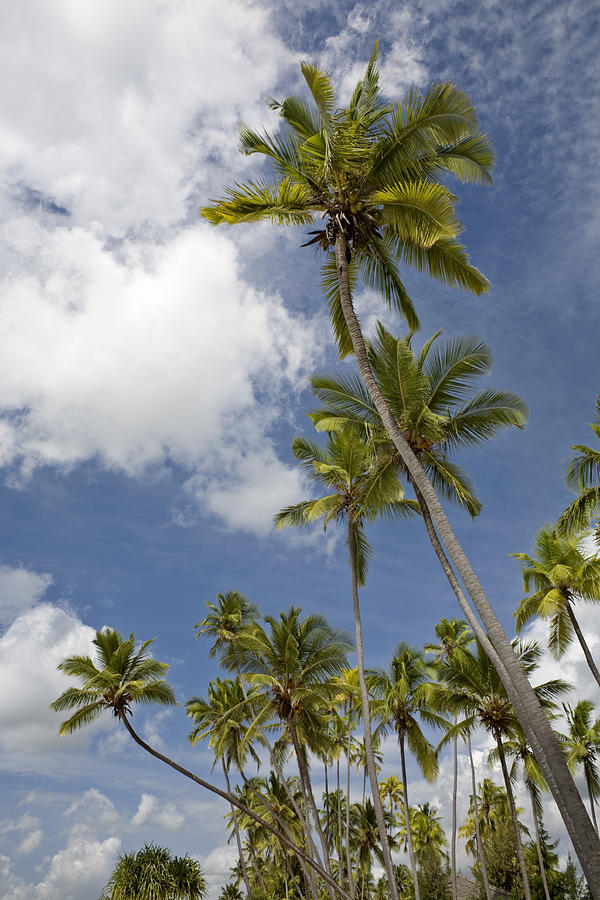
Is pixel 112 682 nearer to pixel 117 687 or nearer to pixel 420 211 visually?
pixel 117 687

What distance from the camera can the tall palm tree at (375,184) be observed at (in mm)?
11953

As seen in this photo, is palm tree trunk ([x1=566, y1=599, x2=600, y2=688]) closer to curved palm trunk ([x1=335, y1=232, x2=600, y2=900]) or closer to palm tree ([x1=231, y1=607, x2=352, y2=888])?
palm tree ([x1=231, y1=607, x2=352, y2=888])

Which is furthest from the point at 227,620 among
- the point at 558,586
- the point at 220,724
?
the point at 558,586

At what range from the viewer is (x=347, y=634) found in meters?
25.9

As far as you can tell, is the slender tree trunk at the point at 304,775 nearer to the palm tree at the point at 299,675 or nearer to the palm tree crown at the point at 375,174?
the palm tree at the point at 299,675

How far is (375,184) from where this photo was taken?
12883 mm

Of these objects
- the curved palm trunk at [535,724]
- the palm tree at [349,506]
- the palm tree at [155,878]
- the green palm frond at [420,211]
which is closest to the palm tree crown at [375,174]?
the green palm frond at [420,211]

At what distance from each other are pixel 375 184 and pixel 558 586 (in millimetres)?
17287

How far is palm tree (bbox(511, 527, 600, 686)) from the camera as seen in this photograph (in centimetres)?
2312

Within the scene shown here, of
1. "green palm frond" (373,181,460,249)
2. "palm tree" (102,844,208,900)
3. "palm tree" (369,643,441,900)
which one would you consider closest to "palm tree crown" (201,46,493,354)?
"green palm frond" (373,181,460,249)

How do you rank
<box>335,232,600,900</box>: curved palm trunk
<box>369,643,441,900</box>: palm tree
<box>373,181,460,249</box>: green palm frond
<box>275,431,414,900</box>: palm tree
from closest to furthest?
<box>335,232,600,900</box>: curved palm trunk → <box>373,181,460,249</box>: green palm frond → <box>275,431,414,900</box>: palm tree → <box>369,643,441,900</box>: palm tree

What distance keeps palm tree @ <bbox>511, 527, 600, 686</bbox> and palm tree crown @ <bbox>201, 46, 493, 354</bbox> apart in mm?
14170

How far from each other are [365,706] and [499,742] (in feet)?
25.3

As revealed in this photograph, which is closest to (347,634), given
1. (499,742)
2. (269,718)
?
(269,718)
